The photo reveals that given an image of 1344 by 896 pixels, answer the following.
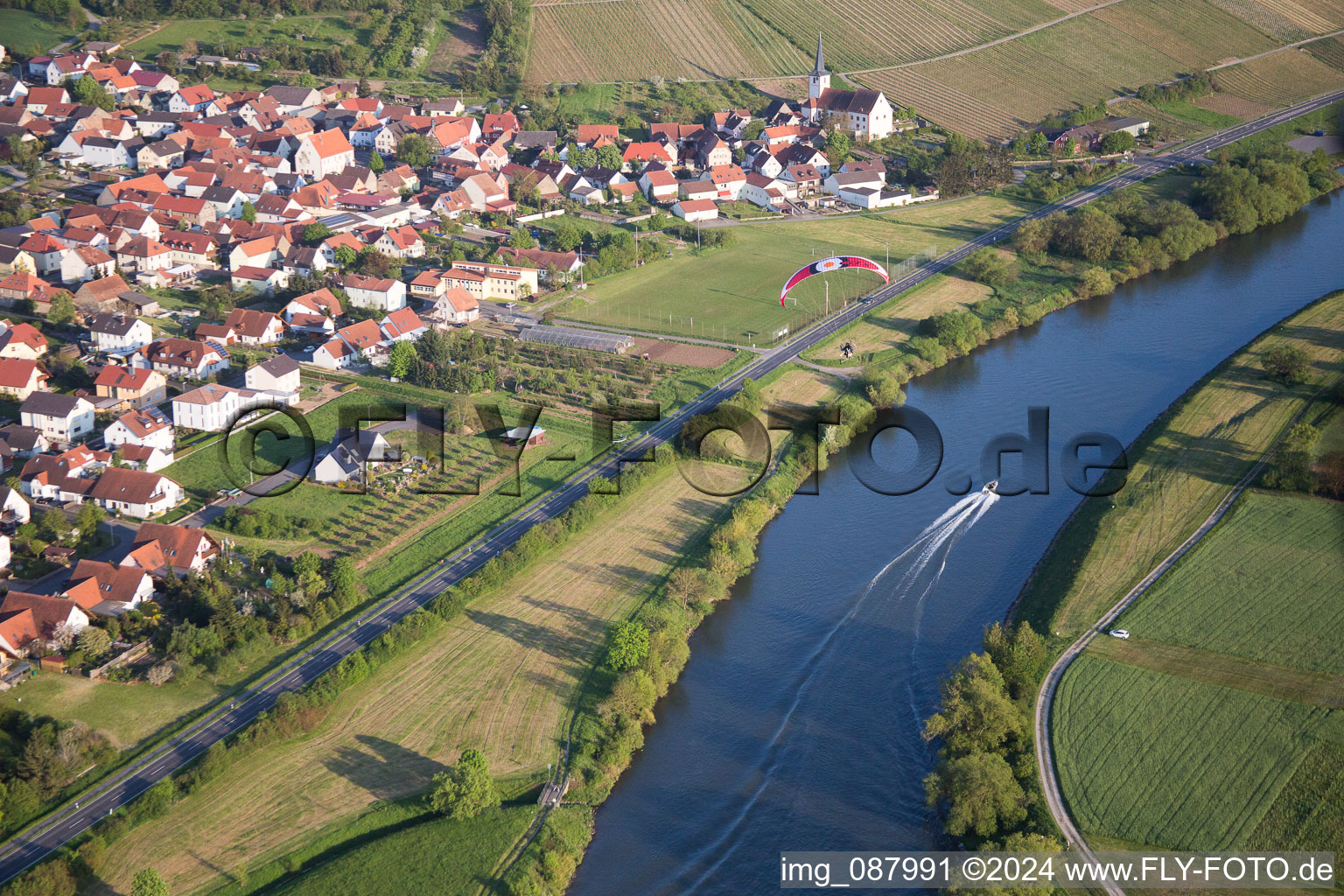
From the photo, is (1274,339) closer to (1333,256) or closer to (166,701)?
(1333,256)

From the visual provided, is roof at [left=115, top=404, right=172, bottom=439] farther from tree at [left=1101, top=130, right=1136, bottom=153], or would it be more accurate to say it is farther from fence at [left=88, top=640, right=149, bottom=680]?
tree at [left=1101, top=130, right=1136, bottom=153]

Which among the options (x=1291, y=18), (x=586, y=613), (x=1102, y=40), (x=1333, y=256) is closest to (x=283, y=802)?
(x=586, y=613)

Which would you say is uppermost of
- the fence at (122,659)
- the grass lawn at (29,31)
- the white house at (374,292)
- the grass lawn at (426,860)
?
the grass lawn at (29,31)

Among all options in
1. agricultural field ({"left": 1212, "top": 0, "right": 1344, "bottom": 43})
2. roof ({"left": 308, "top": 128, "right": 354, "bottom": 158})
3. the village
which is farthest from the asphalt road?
agricultural field ({"left": 1212, "top": 0, "right": 1344, "bottom": 43})

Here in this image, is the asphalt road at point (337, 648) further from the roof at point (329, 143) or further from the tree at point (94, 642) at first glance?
the roof at point (329, 143)

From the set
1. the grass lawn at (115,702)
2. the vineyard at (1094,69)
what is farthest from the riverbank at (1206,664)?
the vineyard at (1094,69)

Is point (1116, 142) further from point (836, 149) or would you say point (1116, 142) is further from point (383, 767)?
point (383, 767)

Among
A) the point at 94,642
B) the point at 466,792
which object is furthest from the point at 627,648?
the point at 94,642
